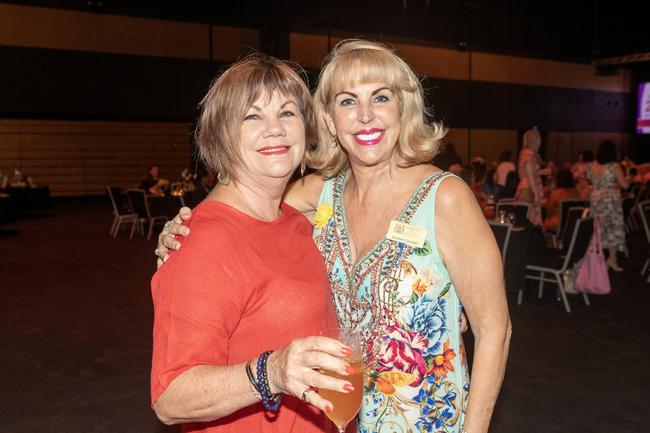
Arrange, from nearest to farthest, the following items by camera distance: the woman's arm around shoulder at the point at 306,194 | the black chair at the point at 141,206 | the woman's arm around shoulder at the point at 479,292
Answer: the woman's arm around shoulder at the point at 479,292
the woman's arm around shoulder at the point at 306,194
the black chair at the point at 141,206

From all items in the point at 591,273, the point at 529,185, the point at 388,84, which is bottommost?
the point at 591,273

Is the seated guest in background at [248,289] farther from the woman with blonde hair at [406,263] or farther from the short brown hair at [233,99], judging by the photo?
the woman with blonde hair at [406,263]

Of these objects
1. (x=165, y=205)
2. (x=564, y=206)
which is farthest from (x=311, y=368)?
(x=165, y=205)

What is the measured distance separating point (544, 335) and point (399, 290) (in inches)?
156

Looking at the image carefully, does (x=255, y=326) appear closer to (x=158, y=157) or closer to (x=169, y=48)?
(x=169, y=48)

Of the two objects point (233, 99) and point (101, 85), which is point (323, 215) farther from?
point (101, 85)

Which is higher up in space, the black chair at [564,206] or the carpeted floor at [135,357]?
the black chair at [564,206]

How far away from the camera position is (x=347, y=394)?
1075 mm

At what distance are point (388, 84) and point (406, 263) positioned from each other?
530 millimetres

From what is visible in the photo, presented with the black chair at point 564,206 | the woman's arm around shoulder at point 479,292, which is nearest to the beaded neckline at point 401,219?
the woman's arm around shoulder at point 479,292

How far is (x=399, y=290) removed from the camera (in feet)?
5.49

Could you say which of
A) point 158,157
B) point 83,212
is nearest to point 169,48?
point 158,157

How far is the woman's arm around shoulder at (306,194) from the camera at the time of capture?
2031 millimetres

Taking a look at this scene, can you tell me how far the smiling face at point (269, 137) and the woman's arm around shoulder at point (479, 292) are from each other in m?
0.50
